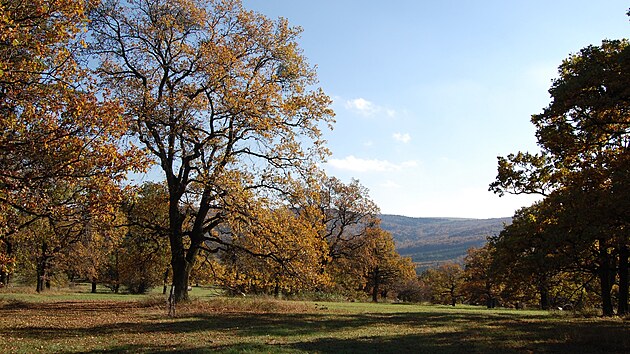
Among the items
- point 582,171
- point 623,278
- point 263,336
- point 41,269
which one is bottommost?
point 41,269

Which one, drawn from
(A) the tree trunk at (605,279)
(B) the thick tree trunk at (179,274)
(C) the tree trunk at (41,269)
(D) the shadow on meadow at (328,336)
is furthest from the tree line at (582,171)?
(C) the tree trunk at (41,269)

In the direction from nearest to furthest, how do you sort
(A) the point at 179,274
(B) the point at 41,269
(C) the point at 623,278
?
1. (C) the point at 623,278
2. (A) the point at 179,274
3. (B) the point at 41,269

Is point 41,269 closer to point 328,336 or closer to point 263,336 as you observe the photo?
point 263,336

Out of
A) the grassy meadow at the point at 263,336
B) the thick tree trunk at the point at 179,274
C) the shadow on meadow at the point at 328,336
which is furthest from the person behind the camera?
the thick tree trunk at the point at 179,274

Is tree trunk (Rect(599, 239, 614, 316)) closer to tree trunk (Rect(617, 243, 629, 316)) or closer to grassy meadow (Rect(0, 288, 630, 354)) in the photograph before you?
tree trunk (Rect(617, 243, 629, 316))

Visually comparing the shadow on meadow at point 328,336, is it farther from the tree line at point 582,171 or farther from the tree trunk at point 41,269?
the tree trunk at point 41,269

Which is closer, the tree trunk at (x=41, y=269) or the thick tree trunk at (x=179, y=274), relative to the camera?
the thick tree trunk at (x=179, y=274)

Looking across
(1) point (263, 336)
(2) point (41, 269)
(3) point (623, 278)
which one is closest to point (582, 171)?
(3) point (623, 278)

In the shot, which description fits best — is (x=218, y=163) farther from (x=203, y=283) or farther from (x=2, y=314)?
(x=2, y=314)

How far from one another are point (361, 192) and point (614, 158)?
143ft

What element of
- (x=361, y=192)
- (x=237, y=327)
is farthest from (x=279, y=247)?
(x=361, y=192)

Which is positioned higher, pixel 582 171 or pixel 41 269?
pixel 582 171

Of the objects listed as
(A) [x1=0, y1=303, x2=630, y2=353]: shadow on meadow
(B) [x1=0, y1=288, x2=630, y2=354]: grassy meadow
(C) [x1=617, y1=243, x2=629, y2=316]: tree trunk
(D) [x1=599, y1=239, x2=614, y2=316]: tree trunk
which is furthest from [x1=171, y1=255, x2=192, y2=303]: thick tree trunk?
(C) [x1=617, y1=243, x2=629, y2=316]: tree trunk

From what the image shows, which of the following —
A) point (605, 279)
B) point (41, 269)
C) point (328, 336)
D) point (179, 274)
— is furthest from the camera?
point (41, 269)
